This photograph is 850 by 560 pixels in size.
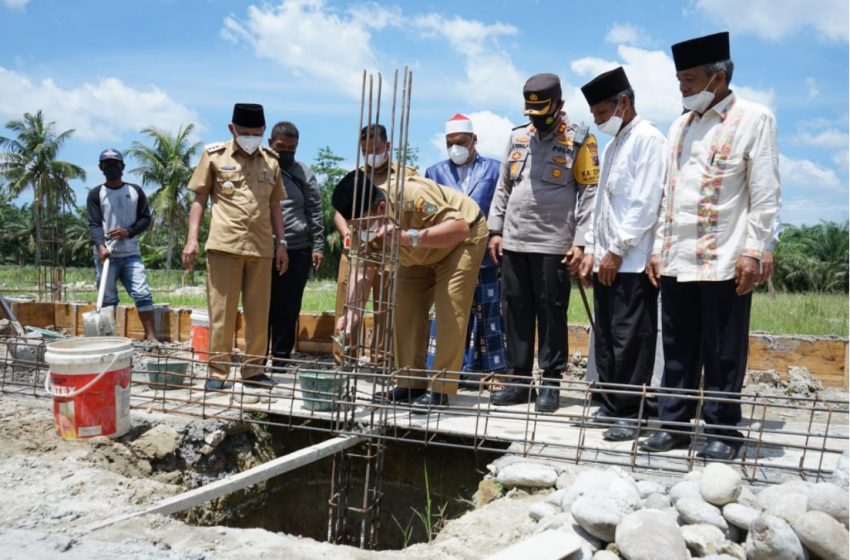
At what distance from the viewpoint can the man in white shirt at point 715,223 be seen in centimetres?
313

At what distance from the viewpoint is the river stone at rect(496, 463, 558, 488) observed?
3061 millimetres

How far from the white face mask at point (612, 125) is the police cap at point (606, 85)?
0.09m

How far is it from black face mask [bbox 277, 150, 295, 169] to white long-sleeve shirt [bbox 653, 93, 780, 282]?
306 centimetres

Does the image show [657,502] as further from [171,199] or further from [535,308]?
[171,199]

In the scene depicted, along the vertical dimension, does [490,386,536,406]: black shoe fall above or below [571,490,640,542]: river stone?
below

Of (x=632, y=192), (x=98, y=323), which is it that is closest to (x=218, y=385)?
(x=98, y=323)

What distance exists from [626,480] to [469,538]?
0.66 metres

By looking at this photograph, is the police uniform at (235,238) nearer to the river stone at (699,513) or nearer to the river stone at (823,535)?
the river stone at (699,513)

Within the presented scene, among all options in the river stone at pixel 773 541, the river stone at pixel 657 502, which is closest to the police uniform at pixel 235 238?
the river stone at pixel 657 502

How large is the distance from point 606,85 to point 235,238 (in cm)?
251

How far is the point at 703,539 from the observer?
7.80ft

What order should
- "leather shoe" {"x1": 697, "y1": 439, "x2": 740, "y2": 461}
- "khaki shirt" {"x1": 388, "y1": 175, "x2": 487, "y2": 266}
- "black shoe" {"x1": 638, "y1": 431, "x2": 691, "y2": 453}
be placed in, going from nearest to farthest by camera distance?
"leather shoe" {"x1": 697, "y1": 439, "x2": 740, "y2": 461} < "black shoe" {"x1": 638, "y1": 431, "x2": 691, "y2": 453} < "khaki shirt" {"x1": 388, "y1": 175, "x2": 487, "y2": 266}

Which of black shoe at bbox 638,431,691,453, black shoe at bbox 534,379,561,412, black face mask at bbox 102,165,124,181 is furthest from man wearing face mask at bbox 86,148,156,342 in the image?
black shoe at bbox 638,431,691,453

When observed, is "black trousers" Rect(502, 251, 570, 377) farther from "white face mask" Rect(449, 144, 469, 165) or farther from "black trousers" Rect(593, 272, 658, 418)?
"white face mask" Rect(449, 144, 469, 165)
